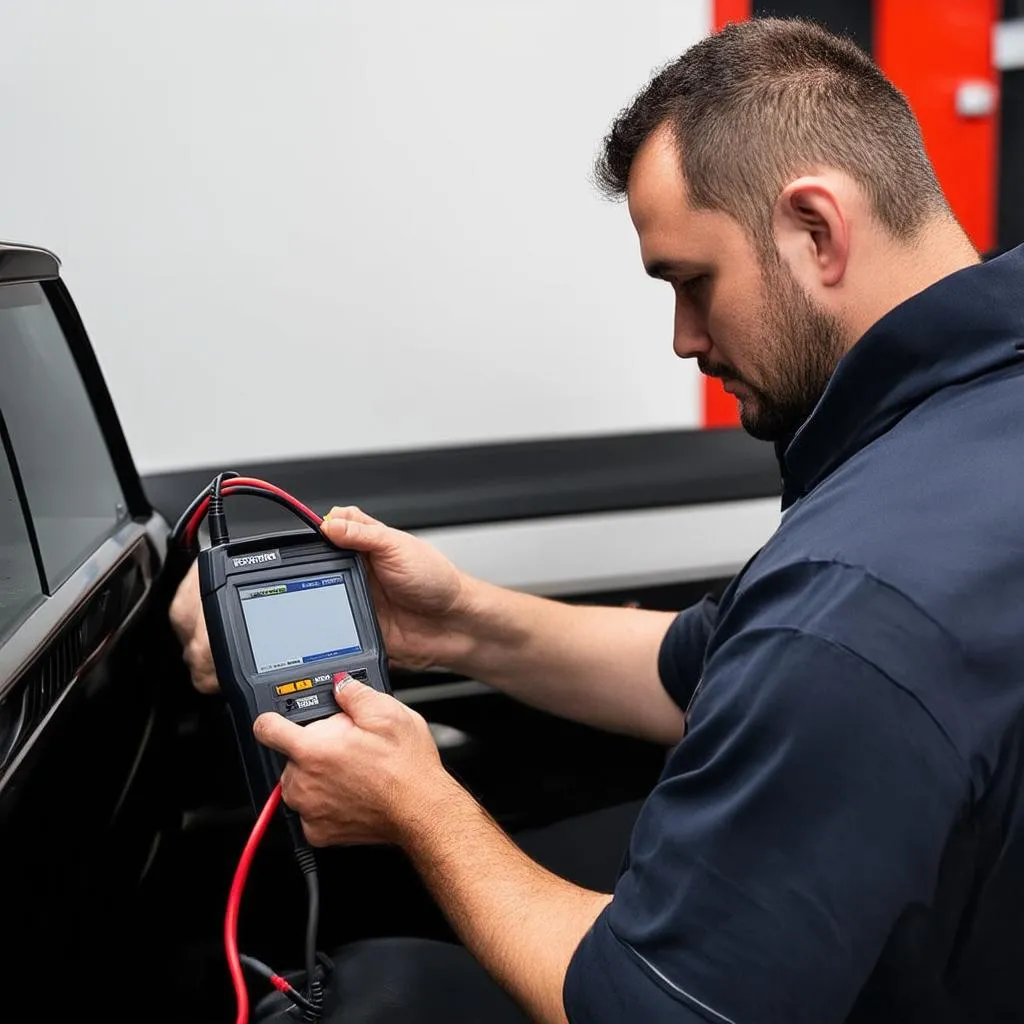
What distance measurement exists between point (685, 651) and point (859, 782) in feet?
1.94

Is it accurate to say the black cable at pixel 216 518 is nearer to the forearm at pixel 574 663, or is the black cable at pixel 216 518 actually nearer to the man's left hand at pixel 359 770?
the man's left hand at pixel 359 770

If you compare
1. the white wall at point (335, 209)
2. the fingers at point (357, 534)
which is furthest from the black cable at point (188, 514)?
the white wall at point (335, 209)

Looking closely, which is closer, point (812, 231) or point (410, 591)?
point (812, 231)

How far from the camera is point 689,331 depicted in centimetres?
89

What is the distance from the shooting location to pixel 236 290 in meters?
1.84

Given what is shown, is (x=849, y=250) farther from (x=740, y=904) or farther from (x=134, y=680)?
(x=134, y=680)

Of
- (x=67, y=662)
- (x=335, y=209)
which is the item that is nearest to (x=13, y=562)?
(x=67, y=662)

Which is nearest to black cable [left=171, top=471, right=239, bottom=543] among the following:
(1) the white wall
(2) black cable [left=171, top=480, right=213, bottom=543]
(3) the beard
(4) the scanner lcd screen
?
(2) black cable [left=171, top=480, right=213, bottom=543]

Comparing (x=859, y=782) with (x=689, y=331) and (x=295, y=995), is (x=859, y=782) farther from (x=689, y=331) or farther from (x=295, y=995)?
(x=295, y=995)

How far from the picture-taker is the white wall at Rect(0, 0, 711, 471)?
1.72m

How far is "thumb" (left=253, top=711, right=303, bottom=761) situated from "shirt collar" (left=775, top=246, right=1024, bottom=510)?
446 millimetres

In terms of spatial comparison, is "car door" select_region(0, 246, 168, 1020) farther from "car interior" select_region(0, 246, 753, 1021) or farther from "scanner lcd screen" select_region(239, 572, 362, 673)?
"scanner lcd screen" select_region(239, 572, 362, 673)

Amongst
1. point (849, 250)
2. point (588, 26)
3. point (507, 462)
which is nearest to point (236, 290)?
point (507, 462)

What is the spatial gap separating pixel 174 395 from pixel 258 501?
0.75 ft
